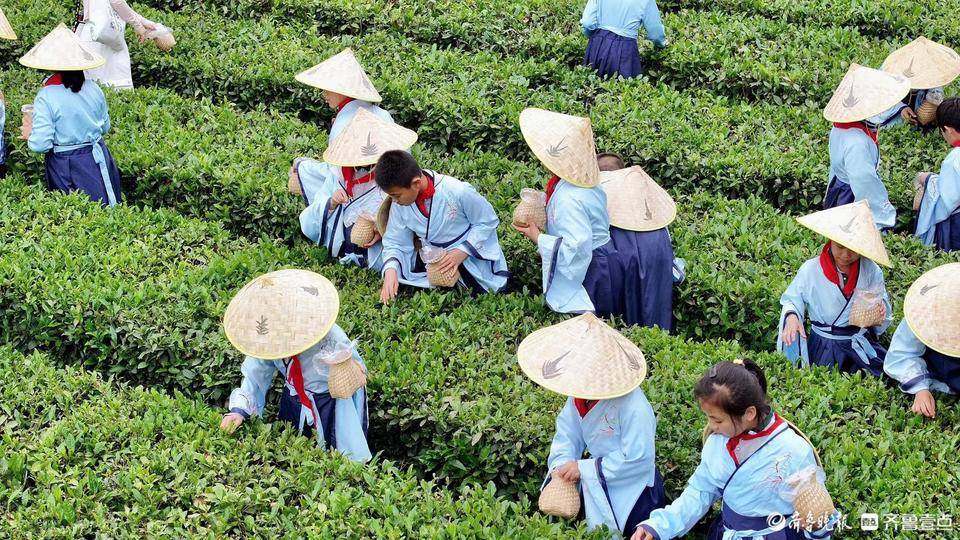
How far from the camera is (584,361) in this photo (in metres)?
4.85

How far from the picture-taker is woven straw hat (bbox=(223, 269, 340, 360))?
516 centimetres

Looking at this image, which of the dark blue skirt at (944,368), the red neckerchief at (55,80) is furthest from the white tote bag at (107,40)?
the dark blue skirt at (944,368)

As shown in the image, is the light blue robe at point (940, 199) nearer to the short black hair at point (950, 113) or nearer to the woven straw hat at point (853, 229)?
the short black hair at point (950, 113)

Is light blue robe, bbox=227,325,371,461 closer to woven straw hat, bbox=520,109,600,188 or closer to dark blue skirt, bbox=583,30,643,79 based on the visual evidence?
woven straw hat, bbox=520,109,600,188

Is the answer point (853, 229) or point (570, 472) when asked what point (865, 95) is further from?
point (570, 472)

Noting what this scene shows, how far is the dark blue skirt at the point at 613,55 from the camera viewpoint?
986 cm

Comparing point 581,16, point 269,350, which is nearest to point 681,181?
point 581,16

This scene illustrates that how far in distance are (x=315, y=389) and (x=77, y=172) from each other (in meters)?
3.51

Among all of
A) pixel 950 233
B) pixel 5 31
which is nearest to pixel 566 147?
pixel 950 233

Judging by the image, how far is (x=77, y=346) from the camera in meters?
6.62

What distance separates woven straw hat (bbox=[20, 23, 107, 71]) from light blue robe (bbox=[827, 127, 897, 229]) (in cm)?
524

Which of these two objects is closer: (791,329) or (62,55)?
(791,329)

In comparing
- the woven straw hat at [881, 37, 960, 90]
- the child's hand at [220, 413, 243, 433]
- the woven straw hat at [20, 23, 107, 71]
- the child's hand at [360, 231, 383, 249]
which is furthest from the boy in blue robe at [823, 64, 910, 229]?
the woven straw hat at [20, 23, 107, 71]

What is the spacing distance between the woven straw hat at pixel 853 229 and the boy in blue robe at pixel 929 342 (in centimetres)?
27
